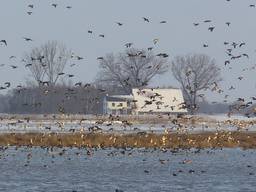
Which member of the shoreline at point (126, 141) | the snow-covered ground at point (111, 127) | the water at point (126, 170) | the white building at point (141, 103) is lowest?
the water at point (126, 170)

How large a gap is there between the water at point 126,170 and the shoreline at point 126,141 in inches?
104

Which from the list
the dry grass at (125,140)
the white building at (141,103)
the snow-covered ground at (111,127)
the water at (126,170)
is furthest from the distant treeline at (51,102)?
the water at (126,170)

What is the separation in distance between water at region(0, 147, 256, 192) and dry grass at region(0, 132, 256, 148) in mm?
2769

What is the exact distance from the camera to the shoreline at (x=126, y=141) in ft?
182

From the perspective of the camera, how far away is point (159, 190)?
109 feet

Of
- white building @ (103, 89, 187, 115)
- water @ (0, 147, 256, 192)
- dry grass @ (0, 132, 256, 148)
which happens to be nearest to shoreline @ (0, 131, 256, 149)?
dry grass @ (0, 132, 256, 148)

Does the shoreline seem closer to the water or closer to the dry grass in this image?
the dry grass

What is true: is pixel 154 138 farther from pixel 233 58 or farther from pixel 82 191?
pixel 82 191

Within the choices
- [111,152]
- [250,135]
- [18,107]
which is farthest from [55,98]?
[111,152]

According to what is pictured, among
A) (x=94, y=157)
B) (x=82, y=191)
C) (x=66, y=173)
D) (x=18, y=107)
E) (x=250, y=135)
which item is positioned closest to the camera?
(x=82, y=191)

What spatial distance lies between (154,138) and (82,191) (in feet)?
83.2

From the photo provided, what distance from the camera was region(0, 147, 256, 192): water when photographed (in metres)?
34.5

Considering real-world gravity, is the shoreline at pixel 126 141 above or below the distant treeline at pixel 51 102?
below

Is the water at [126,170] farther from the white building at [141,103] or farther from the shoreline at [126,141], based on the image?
the white building at [141,103]
